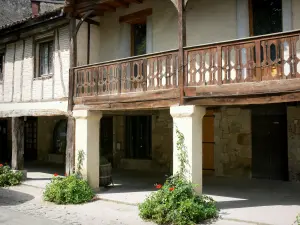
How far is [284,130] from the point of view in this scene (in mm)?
11000

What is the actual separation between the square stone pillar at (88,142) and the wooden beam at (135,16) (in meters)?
3.33

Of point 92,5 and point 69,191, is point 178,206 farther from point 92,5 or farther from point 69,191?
point 92,5

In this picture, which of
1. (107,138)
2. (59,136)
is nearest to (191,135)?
(107,138)

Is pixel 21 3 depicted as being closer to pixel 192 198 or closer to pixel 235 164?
pixel 235 164

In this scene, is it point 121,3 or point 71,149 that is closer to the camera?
point 71,149

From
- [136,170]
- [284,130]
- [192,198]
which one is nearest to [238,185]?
[284,130]

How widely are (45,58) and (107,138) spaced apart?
5.12 m

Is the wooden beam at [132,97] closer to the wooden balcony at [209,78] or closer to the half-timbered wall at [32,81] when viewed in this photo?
the wooden balcony at [209,78]

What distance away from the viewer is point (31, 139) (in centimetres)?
1870

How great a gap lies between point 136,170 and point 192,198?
284 inches

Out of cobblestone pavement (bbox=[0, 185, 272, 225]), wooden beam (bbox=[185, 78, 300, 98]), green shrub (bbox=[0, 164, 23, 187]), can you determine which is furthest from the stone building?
green shrub (bbox=[0, 164, 23, 187])

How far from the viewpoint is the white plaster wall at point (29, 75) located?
1080 cm

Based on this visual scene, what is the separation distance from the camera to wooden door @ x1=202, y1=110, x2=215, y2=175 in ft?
40.5

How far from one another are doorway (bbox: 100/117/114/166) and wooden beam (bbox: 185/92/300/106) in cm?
831
